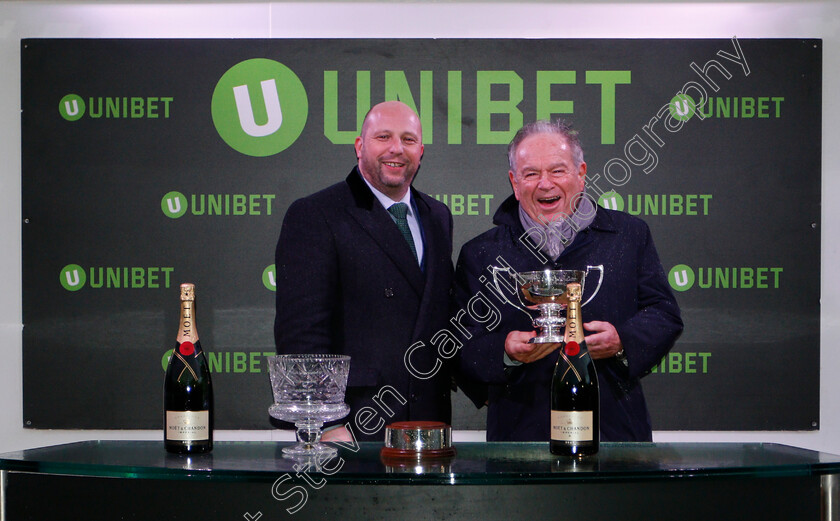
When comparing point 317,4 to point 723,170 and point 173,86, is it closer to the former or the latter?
point 173,86

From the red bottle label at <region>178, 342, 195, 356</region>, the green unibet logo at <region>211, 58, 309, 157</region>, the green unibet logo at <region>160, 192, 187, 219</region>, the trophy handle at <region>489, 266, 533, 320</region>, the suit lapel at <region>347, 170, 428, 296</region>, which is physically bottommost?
the red bottle label at <region>178, 342, 195, 356</region>

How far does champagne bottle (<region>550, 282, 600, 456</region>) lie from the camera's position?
182cm

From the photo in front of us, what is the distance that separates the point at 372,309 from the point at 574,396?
130 centimetres

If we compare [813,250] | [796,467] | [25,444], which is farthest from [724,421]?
[25,444]

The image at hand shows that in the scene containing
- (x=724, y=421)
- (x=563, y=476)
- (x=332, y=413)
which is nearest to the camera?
(x=563, y=476)

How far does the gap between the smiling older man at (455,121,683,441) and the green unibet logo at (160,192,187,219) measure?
1.11 metres

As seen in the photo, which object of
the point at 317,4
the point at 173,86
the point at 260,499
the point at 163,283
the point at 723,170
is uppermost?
the point at 317,4

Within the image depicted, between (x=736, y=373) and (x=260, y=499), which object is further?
(x=736, y=373)

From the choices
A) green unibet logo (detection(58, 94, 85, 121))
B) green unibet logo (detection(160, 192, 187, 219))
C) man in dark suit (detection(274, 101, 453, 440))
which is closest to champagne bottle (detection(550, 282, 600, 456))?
man in dark suit (detection(274, 101, 453, 440))

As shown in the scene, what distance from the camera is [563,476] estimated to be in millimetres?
1565

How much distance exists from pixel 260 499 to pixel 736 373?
226 cm

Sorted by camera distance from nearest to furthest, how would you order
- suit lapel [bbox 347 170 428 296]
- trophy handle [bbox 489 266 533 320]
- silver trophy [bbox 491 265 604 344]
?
silver trophy [bbox 491 265 604 344] → trophy handle [bbox 489 266 533 320] → suit lapel [bbox 347 170 428 296]

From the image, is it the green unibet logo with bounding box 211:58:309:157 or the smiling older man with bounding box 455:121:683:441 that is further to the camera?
the green unibet logo with bounding box 211:58:309:157

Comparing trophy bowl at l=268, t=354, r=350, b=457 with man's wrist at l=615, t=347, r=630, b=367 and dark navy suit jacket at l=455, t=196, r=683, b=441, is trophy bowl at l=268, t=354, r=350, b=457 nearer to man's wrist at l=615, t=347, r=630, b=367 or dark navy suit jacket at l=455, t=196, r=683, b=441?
dark navy suit jacket at l=455, t=196, r=683, b=441
